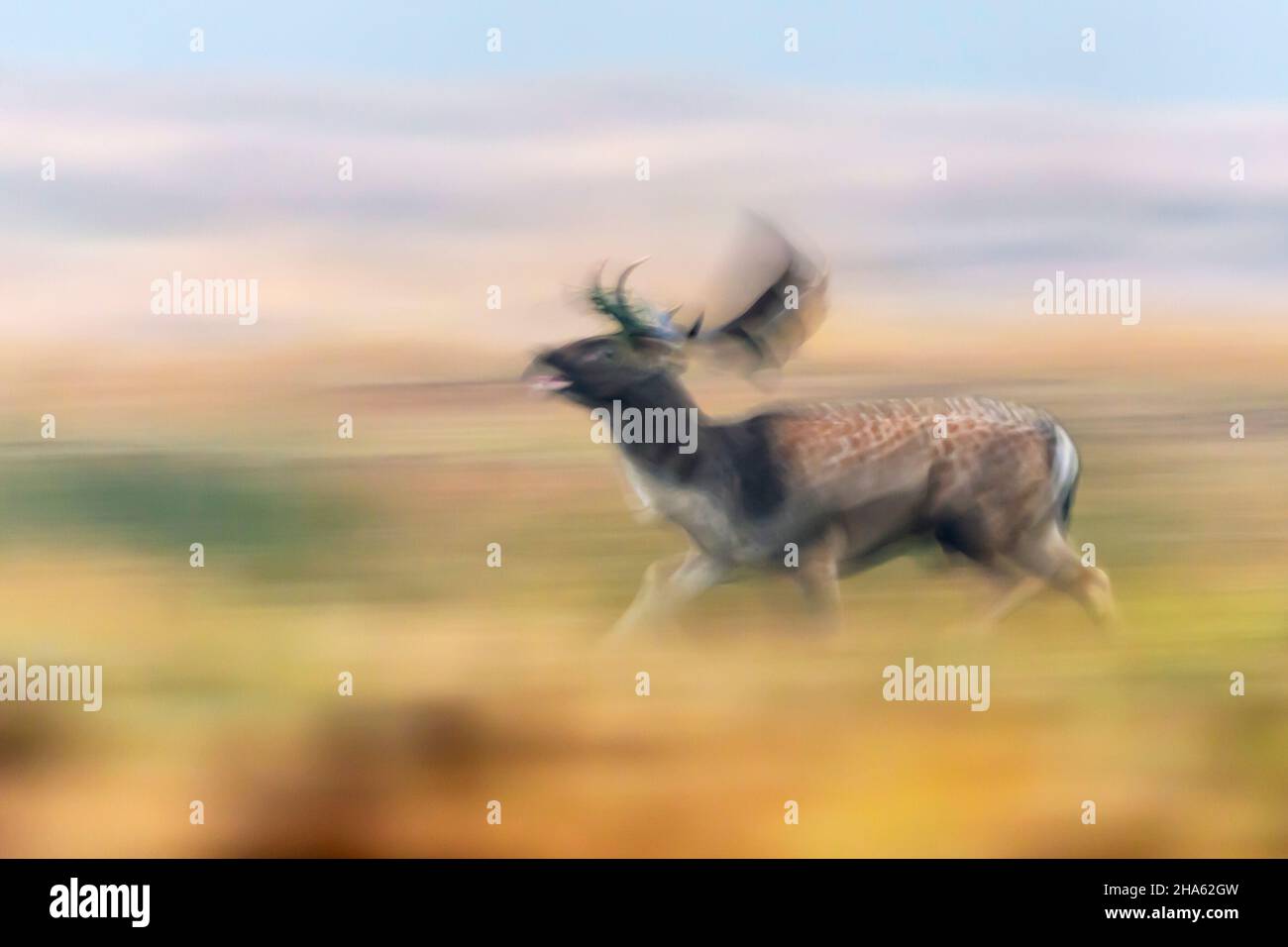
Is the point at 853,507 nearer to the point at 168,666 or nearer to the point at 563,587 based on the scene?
the point at 563,587

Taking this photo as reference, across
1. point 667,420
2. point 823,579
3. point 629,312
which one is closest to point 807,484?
point 823,579

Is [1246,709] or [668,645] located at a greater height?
[668,645]

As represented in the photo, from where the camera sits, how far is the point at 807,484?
153 inches

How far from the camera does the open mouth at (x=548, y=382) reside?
3.91 metres

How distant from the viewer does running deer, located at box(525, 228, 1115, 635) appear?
3.86 meters

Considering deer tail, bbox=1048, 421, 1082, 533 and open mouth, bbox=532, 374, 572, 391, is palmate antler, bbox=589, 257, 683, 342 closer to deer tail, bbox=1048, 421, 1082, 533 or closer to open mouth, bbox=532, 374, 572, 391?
open mouth, bbox=532, 374, 572, 391

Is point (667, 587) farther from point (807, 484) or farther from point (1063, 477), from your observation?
point (1063, 477)

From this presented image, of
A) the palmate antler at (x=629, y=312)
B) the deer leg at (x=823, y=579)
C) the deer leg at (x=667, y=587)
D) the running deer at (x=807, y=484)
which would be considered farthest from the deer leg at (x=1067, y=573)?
the palmate antler at (x=629, y=312)

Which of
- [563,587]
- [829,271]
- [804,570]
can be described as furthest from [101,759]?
[829,271]

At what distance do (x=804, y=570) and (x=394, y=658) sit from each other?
1.16m

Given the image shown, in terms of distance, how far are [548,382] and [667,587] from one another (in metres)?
0.66

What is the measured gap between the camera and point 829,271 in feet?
12.8

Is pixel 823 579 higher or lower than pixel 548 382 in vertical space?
lower

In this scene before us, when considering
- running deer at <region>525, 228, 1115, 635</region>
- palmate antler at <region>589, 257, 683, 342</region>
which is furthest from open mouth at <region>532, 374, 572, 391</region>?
palmate antler at <region>589, 257, 683, 342</region>
